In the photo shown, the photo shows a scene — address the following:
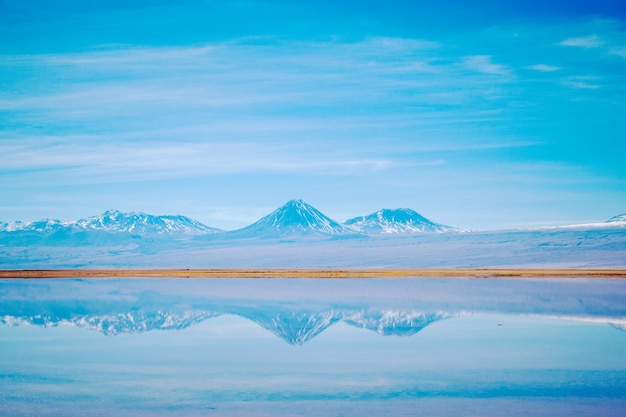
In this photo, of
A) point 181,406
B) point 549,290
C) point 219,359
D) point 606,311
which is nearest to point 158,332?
point 219,359

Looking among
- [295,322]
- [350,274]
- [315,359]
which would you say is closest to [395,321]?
[295,322]

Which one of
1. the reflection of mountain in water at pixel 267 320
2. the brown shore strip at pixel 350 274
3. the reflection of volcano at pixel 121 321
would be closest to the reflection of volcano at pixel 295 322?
the reflection of mountain in water at pixel 267 320

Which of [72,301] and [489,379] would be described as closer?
[489,379]

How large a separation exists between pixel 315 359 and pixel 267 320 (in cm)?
849

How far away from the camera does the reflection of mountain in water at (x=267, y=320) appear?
74.9 feet

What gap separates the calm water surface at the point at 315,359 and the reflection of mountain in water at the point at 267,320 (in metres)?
0.07

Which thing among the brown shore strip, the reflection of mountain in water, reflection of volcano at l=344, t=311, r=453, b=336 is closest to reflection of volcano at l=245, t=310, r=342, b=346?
the reflection of mountain in water

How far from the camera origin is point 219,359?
17219 mm

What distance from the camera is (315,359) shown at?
1711 centimetres

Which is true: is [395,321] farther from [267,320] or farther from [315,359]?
[315,359]

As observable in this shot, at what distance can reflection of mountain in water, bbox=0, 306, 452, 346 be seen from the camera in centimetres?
2282

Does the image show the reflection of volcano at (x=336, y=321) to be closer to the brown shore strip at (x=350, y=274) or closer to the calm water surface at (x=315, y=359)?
the calm water surface at (x=315, y=359)

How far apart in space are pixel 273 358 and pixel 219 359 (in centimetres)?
124

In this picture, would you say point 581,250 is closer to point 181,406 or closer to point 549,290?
point 549,290
